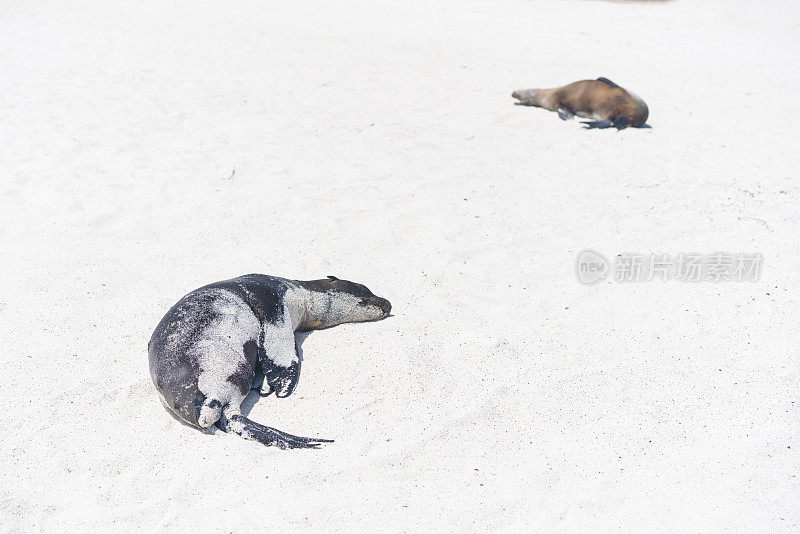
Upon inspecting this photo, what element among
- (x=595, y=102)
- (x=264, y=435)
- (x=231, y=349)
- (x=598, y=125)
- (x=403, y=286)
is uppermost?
(x=595, y=102)

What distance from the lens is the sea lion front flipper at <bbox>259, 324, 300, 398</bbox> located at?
332 cm

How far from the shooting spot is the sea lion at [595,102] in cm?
701

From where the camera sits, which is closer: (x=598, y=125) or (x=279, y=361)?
(x=279, y=361)

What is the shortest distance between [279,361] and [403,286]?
3.76 feet

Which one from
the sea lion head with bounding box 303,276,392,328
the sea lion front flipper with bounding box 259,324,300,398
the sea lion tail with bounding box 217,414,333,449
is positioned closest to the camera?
the sea lion tail with bounding box 217,414,333,449

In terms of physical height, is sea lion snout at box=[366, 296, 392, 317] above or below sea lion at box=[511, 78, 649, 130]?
below

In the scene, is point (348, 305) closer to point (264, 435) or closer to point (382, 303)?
point (382, 303)

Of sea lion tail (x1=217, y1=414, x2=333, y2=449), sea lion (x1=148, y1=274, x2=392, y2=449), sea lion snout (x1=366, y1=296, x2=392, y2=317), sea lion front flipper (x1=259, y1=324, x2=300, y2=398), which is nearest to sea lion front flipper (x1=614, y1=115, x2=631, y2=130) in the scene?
sea lion snout (x1=366, y1=296, x2=392, y2=317)

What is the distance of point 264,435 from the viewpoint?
2.95 m

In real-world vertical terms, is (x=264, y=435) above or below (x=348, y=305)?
below

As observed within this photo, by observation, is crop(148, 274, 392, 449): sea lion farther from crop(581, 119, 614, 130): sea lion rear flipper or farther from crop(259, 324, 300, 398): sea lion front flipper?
crop(581, 119, 614, 130): sea lion rear flipper

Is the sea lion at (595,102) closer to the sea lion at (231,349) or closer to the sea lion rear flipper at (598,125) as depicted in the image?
the sea lion rear flipper at (598,125)

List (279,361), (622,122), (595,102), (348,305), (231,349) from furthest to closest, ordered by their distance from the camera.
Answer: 1. (595,102)
2. (622,122)
3. (348,305)
4. (279,361)
5. (231,349)

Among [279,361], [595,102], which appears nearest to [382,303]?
[279,361]
